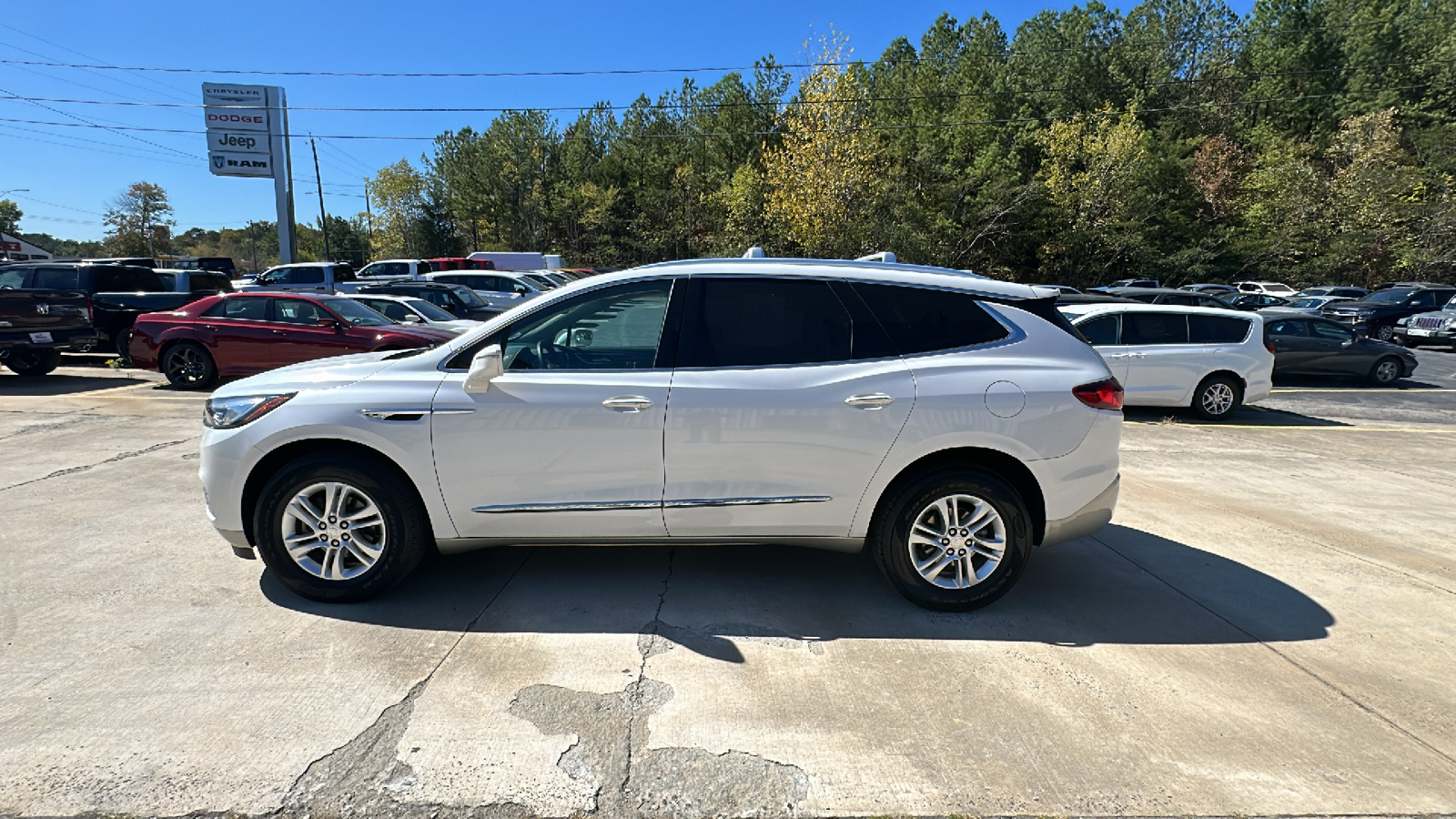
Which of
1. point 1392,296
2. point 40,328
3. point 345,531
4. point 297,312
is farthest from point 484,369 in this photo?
point 1392,296

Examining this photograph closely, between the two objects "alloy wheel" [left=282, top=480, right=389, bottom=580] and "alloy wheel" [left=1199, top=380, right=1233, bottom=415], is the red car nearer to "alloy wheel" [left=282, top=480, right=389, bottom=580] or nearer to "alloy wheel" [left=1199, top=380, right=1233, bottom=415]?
"alloy wheel" [left=282, top=480, right=389, bottom=580]

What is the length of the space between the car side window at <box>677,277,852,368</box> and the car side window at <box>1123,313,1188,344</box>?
855 centimetres

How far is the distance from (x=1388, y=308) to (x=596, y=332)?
88.6 ft

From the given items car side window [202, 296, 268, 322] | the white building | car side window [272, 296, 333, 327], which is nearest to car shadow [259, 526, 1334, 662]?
car side window [272, 296, 333, 327]

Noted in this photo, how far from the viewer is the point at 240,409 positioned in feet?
12.8

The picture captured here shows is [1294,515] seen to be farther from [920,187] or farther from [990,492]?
[920,187]

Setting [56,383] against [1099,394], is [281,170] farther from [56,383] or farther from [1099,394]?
[1099,394]

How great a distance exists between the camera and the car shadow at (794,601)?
373 centimetres

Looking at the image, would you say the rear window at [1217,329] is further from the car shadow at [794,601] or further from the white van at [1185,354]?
the car shadow at [794,601]

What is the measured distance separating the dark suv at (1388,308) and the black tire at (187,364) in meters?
26.6

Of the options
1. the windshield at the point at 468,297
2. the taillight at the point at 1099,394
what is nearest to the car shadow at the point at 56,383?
the windshield at the point at 468,297

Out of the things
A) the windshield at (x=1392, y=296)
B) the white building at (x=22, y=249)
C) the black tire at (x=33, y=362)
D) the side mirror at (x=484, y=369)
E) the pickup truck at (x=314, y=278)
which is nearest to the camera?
the side mirror at (x=484, y=369)

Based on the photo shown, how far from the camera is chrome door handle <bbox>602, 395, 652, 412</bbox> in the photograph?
12.0 feet

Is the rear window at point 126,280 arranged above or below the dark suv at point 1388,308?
above
